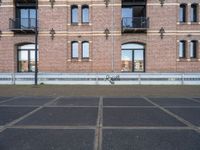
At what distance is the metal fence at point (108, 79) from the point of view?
20.6m

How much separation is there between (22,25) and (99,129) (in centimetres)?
2019

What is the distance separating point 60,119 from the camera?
22.5ft

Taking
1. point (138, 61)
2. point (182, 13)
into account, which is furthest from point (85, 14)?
point (182, 13)

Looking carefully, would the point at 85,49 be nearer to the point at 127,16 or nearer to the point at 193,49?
the point at 127,16

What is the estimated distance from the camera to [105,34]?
22859mm

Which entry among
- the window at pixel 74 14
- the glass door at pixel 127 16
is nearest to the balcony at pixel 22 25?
the window at pixel 74 14

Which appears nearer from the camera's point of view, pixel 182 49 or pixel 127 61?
pixel 182 49

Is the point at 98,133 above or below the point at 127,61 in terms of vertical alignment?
below

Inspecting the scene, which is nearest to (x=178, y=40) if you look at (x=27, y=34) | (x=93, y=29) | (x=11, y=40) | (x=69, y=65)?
(x=93, y=29)

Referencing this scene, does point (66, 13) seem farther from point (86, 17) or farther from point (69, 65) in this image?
point (69, 65)

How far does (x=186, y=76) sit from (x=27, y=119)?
16961 millimetres

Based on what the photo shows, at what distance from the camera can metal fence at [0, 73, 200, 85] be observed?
→ 20.6m

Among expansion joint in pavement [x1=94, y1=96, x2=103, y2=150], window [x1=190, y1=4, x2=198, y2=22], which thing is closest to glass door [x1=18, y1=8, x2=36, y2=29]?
window [x1=190, y1=4, x2=198, y2=22]

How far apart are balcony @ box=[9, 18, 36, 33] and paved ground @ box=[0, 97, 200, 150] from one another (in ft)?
52.5
